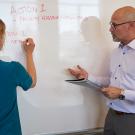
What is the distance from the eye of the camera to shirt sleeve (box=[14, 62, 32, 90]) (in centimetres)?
148

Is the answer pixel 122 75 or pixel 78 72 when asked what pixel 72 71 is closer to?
pixel 78 72

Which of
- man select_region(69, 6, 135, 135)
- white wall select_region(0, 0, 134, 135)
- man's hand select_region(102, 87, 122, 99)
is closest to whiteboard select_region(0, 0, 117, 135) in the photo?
white wall select_region(0, 0, 134, 135)

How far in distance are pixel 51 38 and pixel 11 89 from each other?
422 mm

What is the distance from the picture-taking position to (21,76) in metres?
1.49

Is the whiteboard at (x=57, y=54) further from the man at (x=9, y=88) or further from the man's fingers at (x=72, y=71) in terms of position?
the man at (x=9, y=88)

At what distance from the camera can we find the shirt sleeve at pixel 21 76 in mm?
1478

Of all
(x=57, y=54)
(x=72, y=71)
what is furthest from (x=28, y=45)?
(x=72, y=71)

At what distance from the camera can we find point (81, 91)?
6.14 feet

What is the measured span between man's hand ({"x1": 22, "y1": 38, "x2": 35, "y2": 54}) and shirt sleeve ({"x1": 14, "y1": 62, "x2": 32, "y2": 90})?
172 mm

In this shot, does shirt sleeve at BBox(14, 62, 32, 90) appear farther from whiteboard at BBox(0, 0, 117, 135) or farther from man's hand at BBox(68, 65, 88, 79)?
man's hand at BBox(68, 65, 88, 79)

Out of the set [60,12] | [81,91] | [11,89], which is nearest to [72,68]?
[81,91]

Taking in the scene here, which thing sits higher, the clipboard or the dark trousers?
the clipboard

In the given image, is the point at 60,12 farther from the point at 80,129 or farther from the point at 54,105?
the point at 80,129

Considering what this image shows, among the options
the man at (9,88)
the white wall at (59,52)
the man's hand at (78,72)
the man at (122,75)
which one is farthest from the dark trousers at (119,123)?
the man at (9,88)
